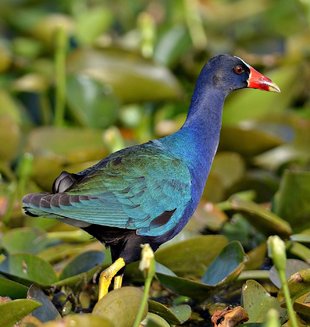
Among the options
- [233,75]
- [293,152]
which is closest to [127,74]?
[293,152]

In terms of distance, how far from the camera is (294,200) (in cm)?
294

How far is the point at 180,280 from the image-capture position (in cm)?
252

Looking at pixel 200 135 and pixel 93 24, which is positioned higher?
pixel 200 135

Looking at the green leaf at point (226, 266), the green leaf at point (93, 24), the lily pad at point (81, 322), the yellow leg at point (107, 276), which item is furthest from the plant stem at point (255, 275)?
the green leaf at point (93, 24)

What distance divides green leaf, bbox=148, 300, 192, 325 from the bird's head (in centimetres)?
77

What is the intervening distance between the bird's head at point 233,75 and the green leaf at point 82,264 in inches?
24.9

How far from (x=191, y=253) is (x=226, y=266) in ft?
0.69

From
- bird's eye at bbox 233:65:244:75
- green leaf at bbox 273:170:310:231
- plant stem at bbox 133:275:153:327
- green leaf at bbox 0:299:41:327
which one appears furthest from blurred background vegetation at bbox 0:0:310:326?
plant stem at bbox 133:275:153:327

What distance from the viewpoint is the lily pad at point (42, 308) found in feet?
7.54

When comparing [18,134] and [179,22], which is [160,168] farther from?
[179,22]

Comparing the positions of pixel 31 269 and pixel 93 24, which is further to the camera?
pixel 93 24

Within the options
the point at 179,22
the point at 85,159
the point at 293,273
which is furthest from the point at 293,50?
the point at 293,273

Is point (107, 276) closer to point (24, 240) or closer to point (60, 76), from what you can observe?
point (24, 240)

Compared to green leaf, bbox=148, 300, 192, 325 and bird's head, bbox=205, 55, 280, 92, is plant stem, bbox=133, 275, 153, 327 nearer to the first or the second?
green leaf, bbox=148, 300, 192, 325
